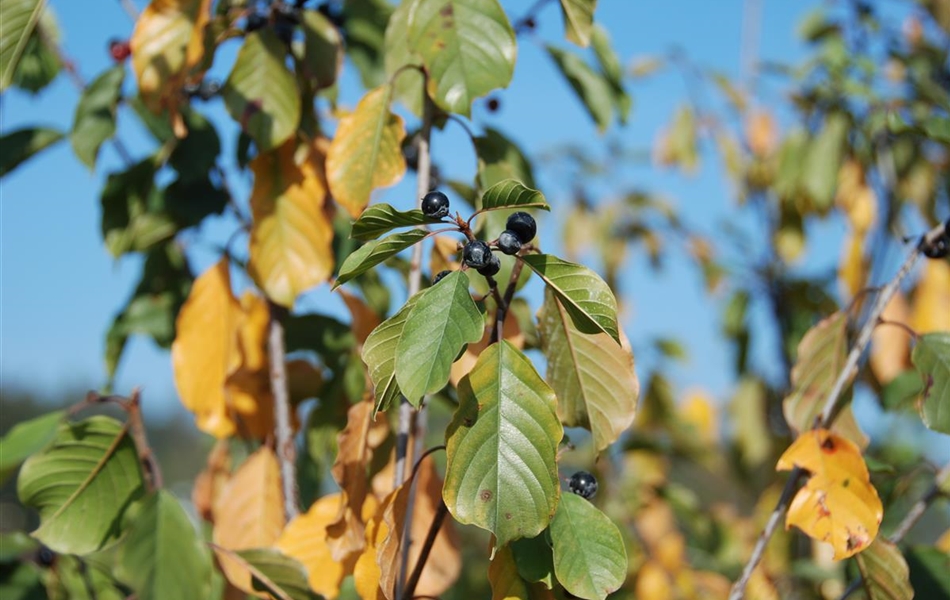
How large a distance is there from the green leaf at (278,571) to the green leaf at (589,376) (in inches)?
17.0

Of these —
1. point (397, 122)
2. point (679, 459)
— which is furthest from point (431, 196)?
point (679, 459)

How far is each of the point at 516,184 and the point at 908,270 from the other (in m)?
0.71

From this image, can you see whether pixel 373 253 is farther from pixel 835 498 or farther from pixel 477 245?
pixel 835 498

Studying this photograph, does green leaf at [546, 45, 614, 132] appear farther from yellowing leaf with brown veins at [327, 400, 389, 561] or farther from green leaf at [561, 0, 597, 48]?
yellowing leaf with brown veins at [327, 400, 389, 561]

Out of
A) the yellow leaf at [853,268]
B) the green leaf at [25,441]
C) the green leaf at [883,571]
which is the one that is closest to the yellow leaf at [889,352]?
the yellow leaf at [853,268]

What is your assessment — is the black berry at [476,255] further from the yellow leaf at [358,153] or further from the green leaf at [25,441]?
the green leaf at [25,441]

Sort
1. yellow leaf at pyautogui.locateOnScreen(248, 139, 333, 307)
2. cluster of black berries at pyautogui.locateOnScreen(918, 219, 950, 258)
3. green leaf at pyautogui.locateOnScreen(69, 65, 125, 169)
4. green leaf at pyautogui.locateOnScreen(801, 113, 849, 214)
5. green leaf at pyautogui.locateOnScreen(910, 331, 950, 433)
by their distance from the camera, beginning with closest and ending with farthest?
green leaf at pyautogui.locateOnScreen(910, 331, 950, 433), cluster of black berries at pyautogui.locateOnScreen(918, 219, 950, 258), yellow leaf at pyautogui.locateOnScreen(248, 139, 333, 307), green leaf at pyautogui.locateOnScreen(69, 65, 125, 169), green leaf at pyautogui.locateOnScreen(801, 113, 849, 214)

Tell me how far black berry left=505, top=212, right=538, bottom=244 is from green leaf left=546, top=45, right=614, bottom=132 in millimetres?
682

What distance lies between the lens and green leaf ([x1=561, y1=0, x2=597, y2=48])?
1256 mm

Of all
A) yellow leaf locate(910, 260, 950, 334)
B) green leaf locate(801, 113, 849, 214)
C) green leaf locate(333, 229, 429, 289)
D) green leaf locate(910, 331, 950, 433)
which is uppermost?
green leaf locate(333, 229, 429, 289)

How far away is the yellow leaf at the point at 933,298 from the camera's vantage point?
9.14ft

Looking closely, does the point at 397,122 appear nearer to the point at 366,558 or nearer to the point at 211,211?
the point at 211,211

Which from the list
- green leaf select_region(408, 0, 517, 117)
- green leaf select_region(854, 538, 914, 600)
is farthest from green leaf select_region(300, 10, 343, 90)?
green leaf select_region(854, 538, 914, 600)

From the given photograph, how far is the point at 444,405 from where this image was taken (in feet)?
5.88
